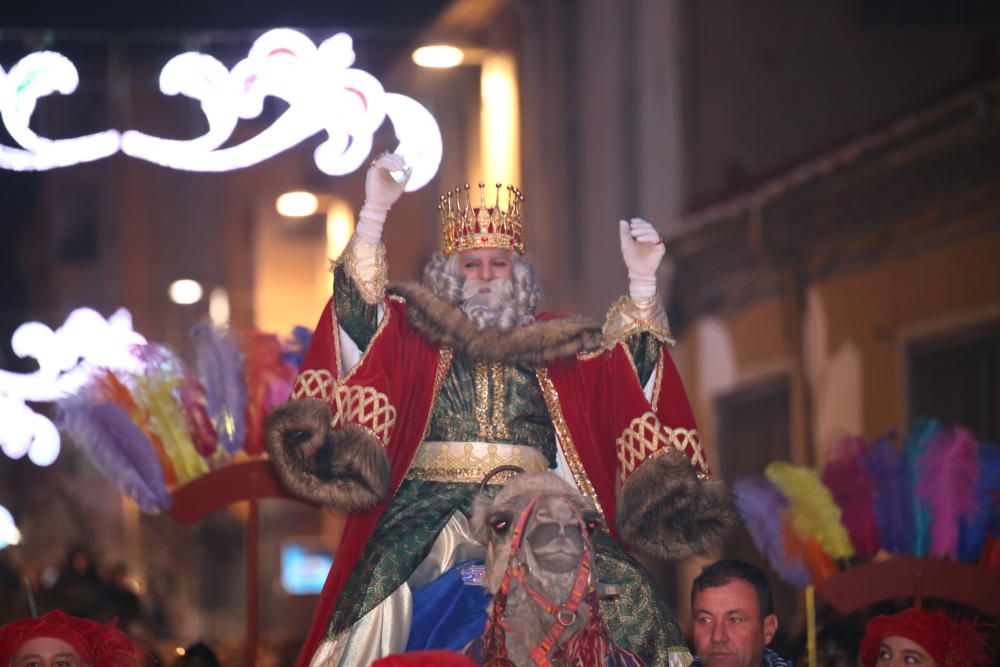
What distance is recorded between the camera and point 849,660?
948 centimetres

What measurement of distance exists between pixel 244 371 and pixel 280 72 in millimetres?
2181

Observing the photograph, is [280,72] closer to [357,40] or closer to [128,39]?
[128,39]

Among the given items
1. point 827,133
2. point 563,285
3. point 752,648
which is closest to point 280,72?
point 752,648

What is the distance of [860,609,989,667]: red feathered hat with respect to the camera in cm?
760

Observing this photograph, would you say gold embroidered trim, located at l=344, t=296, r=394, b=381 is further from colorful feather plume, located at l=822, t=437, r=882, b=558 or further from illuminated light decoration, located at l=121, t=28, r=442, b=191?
illuminated light decoration, located at l=121, t=28, r=442, b=191

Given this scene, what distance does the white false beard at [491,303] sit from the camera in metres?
8.05

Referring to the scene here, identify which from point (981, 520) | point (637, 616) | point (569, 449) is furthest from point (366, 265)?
point (981, 520)

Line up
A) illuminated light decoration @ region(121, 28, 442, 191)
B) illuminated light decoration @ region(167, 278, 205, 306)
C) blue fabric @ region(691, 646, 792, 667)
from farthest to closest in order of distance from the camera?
illuminated light decoration @ region(167, 278, 205, 306)
illuminated light decoration @ region(121, 28, 442, 191)
blue fabric @ region(691, 646, 792, 667)

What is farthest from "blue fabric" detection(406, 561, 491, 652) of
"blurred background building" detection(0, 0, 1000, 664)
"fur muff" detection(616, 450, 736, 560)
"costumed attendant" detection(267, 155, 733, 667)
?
"blurred background building" detection(0, 0, 1000, 664)

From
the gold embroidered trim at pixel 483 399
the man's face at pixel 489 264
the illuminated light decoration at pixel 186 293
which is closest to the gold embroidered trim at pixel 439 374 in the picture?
the gold embroidered trim at pixel 483 399

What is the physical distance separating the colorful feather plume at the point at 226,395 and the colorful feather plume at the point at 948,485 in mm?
3032

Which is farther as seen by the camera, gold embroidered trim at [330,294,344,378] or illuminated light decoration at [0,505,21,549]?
illuminated light decoration at [0,505,21,549]

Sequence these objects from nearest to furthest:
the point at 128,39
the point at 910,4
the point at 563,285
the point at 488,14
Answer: the point at 128,39 < the point at 910,4 < the point at 563,285 < the point at 488,14

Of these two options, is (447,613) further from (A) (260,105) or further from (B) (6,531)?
(A) (260,105)
